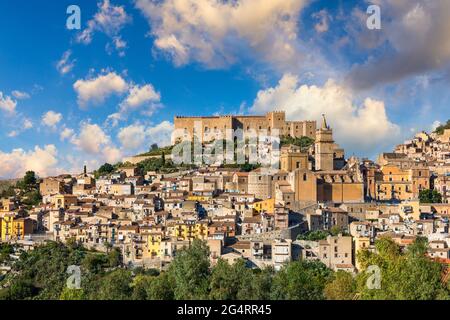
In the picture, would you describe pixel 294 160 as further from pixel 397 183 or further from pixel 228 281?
pixel 228 281

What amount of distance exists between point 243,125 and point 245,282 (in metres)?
40.8

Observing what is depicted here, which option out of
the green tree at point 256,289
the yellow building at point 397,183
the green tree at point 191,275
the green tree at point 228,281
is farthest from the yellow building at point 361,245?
the yellow building at point 397,183

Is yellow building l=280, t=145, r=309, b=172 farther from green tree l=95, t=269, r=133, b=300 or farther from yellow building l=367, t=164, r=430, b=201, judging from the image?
green tree l=95, t=269, r=133, b=300

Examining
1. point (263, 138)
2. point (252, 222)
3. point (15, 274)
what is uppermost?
point (263, 138)

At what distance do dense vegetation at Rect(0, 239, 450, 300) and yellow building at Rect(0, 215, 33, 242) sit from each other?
21.9 feet

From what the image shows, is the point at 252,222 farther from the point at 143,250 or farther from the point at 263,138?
the point at 263,138

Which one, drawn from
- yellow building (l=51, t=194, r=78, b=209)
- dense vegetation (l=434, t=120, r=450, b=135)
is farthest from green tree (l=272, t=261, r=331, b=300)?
dense vegetation (l=434, t=120, r=450, b=135)

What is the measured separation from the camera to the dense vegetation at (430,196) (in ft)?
133

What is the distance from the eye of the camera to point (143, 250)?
34531 mm

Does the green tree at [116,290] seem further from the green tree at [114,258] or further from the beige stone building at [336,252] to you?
the beige stone building at [336,252]
